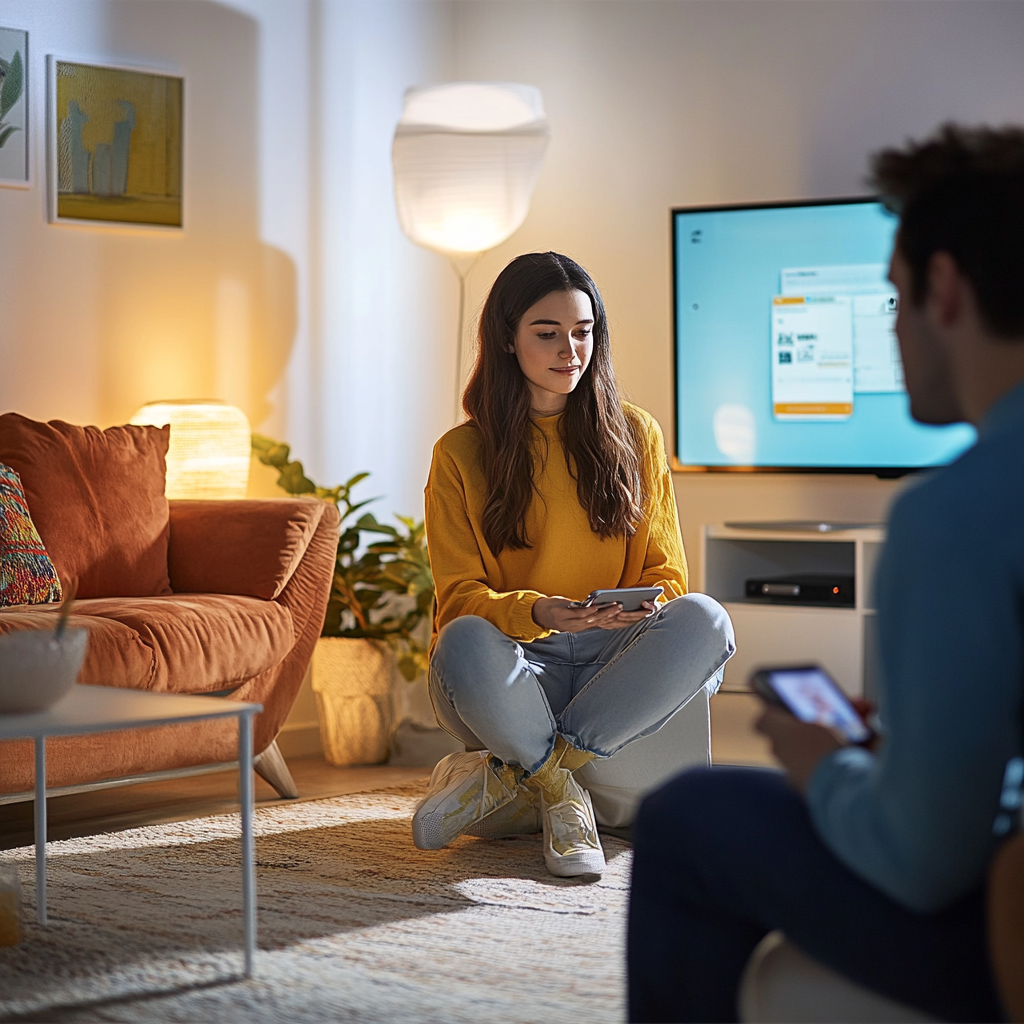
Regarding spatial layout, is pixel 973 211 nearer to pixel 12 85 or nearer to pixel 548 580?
pixel 548 580

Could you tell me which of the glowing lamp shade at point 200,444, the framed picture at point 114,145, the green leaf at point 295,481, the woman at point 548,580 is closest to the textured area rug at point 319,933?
the woman at point 548,580

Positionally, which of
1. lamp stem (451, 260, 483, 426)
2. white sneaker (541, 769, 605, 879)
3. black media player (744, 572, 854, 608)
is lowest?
white sneaker (541, 769, 605, 879)

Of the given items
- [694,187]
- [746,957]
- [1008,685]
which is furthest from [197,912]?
[694,187]

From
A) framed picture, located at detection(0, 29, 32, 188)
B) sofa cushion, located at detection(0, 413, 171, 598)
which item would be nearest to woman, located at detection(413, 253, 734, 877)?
sofa cushion, located at detection(0, 413, 171, 598)

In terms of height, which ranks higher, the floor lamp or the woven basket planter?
the floor lamp

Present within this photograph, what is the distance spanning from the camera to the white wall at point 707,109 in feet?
12.9

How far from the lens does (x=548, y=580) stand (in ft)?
8.67

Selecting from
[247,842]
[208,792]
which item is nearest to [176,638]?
[208,792]

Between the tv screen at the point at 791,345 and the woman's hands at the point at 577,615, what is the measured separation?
66.8 inches

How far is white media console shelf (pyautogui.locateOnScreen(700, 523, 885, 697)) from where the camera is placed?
3.66 metres

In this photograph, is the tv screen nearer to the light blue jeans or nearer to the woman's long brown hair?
the woman's long brown hair

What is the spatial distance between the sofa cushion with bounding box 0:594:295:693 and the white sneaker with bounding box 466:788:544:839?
2.09ft

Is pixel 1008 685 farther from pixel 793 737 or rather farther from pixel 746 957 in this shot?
pixel 746 957

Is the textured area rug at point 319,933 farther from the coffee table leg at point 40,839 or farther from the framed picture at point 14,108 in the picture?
the framed picture at point 14,108
